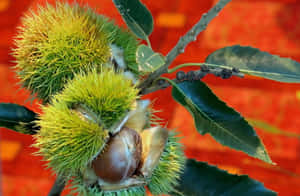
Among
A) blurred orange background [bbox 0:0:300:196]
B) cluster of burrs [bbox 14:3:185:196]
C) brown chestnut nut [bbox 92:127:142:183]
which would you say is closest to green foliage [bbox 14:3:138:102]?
cluster of burrs [bbox 14:3:185:196]

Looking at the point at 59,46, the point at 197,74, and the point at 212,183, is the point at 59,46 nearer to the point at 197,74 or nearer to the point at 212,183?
the point at 197,74

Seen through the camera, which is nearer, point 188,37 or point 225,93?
point 188,37

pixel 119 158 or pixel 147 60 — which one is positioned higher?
pixel 147 60

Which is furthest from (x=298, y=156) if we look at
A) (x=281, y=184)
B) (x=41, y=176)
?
(x=41, y=176)

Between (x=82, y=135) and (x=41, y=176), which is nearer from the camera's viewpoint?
(x=82, y=135)

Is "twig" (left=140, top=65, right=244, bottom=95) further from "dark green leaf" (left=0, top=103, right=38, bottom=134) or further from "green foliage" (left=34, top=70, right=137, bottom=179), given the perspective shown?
"dark green leaf" (left=0, top=103, right=38, bottom=134)

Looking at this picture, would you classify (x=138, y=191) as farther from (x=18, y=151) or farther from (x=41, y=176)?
(x=18, y=151)

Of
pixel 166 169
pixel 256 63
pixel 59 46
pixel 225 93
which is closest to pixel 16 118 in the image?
pixel 59 46
